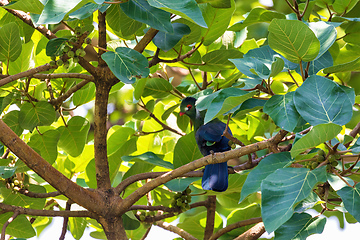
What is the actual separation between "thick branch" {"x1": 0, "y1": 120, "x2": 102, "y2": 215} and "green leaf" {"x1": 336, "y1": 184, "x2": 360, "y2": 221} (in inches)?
32.9

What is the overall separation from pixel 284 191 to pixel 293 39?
395 mm

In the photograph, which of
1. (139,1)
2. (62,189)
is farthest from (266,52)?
(62,189)

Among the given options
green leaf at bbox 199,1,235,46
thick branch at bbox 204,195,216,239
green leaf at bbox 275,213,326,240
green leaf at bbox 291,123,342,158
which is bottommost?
green leaf at bbox 275,213,326,240

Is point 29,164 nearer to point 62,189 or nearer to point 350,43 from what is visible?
point 62,189

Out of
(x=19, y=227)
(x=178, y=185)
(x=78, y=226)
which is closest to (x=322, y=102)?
(x=178, y=185)

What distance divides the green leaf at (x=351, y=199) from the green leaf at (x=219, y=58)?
2.23 ft

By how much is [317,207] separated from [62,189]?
4.09 feet

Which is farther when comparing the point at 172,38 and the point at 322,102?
the point at 172,38

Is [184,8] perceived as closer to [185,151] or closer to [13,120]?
[185,151]

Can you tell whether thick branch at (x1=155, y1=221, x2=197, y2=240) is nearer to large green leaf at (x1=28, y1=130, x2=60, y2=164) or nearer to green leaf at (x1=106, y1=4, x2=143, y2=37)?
large green leaf at (x1=28, y1=130, x2=60, y2=164)

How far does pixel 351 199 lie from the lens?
0.92m

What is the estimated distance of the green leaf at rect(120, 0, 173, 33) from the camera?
3.41ft

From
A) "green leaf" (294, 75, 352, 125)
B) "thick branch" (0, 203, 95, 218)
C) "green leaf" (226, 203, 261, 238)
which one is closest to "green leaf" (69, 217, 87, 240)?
"thick branch" (0, 203, 95, 218)

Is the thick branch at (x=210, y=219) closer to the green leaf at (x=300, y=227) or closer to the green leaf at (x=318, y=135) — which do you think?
the green leaf at (x=300, y=227)
